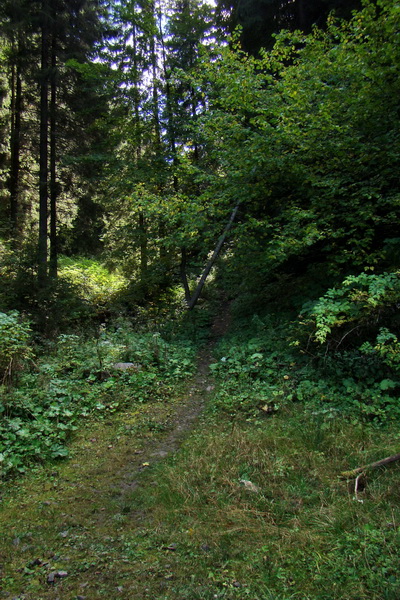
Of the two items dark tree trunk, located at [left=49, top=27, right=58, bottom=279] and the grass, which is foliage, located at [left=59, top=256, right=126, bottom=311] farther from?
the grass

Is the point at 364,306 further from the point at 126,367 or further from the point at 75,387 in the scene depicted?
the point at 75,387

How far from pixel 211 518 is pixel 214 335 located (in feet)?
23.3

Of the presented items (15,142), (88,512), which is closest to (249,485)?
(88,512)

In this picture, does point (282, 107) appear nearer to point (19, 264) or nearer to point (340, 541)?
point (340, 541)

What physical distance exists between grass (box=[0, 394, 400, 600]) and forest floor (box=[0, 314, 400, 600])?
0.01 m

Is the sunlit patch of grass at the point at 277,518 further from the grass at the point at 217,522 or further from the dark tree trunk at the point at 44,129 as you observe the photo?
the dark tree trunk at the point at 44,129

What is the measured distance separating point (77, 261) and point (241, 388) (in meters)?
12.8

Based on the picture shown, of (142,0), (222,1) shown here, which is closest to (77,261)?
(142,0)

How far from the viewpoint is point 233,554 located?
2.83 meters

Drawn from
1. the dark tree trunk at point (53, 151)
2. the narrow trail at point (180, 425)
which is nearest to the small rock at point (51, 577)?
the narrow trail at point (180, 425)

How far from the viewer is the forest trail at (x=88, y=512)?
2662 millimetres

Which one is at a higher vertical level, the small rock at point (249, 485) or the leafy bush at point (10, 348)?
the leafy bush at point (10, 348)

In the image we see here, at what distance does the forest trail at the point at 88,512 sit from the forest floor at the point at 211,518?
1cm

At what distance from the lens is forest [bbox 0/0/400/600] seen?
2908mm
